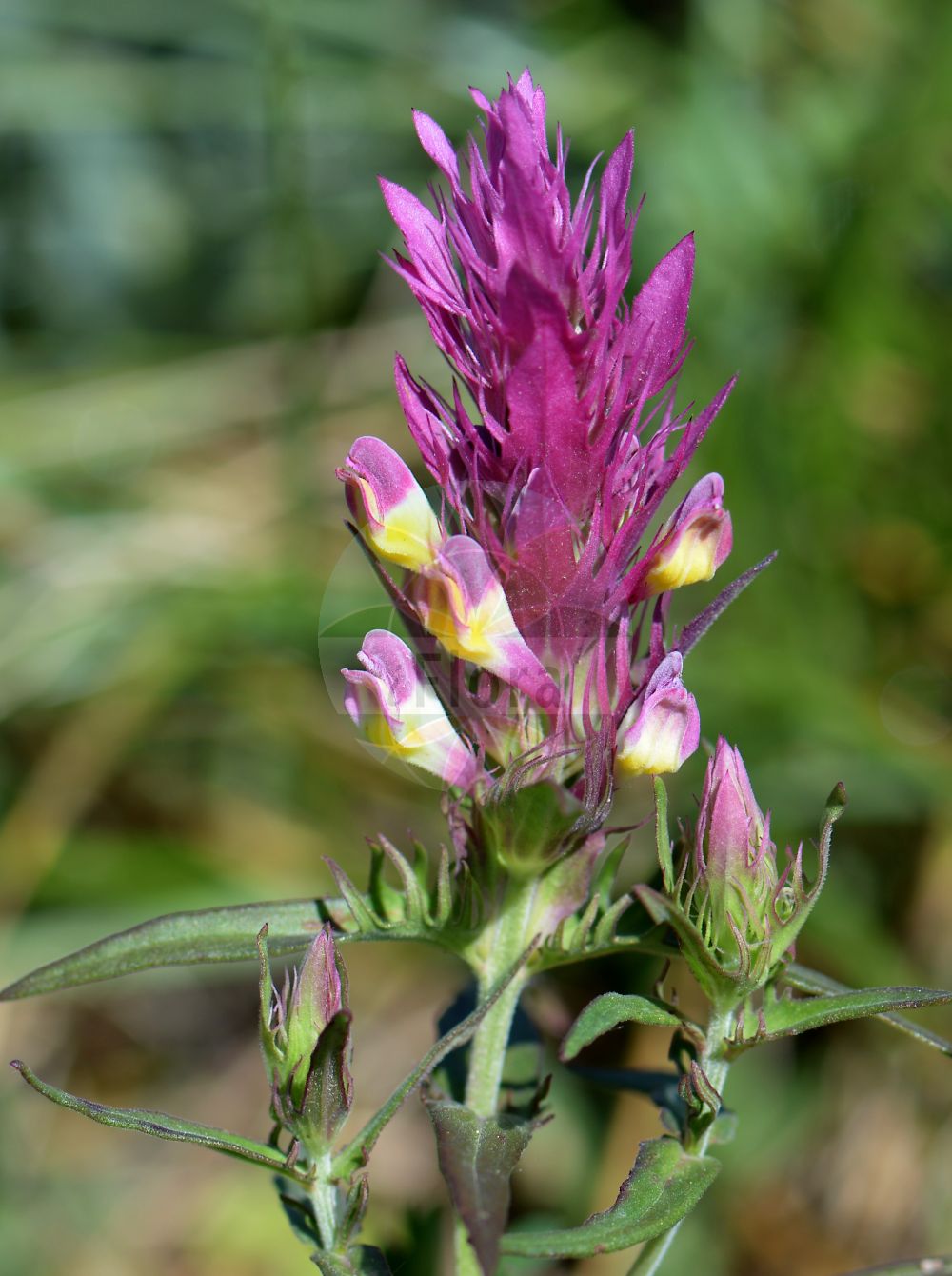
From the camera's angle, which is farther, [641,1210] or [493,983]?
[493,983]

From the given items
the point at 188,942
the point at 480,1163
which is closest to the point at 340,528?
the point at 188,942

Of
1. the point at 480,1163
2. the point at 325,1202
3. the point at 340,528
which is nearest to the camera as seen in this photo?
the point at 480,1163

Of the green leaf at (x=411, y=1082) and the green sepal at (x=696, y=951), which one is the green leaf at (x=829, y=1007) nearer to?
the green sepal at (x=696, y=951)

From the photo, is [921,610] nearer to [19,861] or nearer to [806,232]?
[806,232]

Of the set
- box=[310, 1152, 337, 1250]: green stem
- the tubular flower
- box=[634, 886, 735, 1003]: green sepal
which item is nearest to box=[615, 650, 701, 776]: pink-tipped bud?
the tubular flower

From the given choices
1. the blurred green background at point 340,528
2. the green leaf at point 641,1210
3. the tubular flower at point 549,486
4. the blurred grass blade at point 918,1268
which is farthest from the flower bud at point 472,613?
the blurred green background at point 340,528

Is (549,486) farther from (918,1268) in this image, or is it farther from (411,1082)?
(918,1268)
